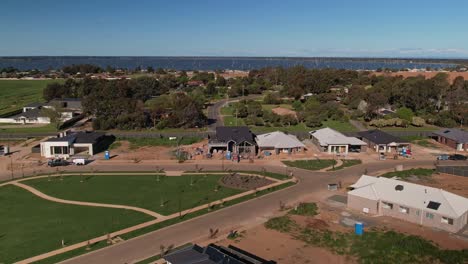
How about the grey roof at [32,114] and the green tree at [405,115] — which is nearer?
the green tree at [405,115]

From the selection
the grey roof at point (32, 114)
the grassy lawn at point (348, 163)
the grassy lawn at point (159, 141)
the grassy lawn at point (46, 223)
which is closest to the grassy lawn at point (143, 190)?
the grassy lawn at point (46, 223)

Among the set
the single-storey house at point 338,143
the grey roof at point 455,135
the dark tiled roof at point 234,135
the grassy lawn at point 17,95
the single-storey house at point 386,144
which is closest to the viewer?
the dark tiled roof at point 234,135

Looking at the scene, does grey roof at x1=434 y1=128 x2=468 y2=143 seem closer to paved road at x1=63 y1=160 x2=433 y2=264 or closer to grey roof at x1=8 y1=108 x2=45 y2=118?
paved road at x1=63 y1=160 x2=433 y2=264

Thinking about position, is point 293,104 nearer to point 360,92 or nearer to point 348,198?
point 360,92

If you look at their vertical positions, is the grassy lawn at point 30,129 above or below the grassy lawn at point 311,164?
above

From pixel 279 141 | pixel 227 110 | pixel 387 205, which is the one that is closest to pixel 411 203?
pixel 387 205

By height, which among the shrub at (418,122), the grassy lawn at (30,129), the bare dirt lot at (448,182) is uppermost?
the shrub at (418,122)

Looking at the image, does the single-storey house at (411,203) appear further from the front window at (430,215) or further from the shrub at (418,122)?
the shrub at (418,122)
